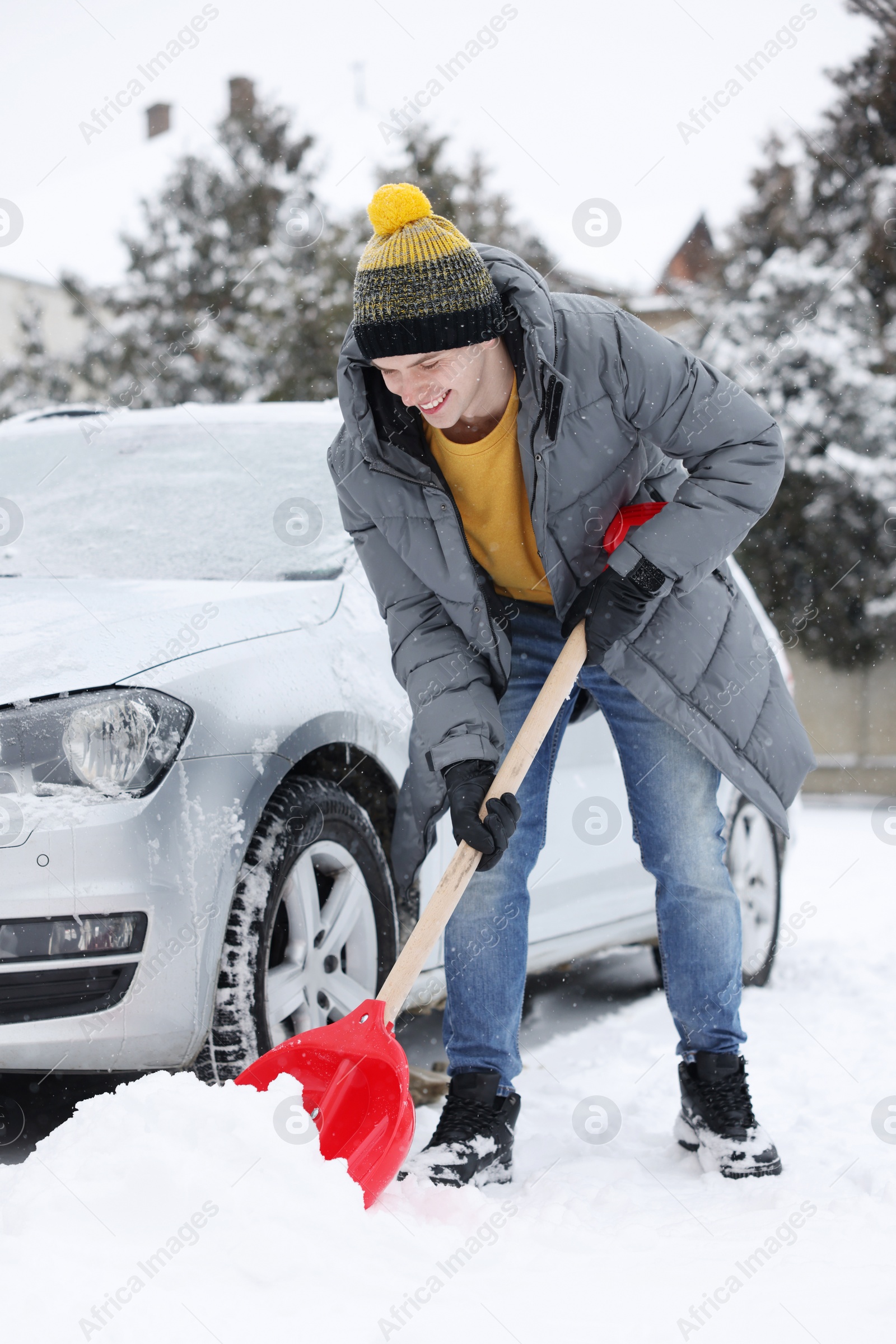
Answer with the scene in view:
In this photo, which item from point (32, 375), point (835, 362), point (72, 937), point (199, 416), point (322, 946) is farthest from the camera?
point (32, 375)

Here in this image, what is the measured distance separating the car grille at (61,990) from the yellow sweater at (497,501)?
97cm

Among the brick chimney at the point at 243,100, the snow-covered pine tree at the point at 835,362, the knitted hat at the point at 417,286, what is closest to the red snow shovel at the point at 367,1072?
the knitted hat at the point at 417,286

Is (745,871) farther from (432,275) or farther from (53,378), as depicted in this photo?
(53,378)

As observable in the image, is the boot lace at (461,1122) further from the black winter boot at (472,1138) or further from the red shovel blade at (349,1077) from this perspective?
the red shovel blade at (349,1077)

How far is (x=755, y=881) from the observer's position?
379cm

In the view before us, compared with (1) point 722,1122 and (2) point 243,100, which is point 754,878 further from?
(2) point 243,100

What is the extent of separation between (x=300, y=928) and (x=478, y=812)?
0.44 meters

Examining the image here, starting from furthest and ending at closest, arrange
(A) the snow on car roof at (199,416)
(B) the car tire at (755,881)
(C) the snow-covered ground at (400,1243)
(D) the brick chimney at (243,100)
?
(D) the brick chimney at (243,100)
(B) the car tire at (755,881)
(A) the snow on car roof at (199,416)
(C) the snow-covered ground at (400,1243)

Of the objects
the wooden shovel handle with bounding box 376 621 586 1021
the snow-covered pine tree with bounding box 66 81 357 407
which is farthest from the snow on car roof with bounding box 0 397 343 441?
the snow-covered pine tree with bounding box 66 81 357 407

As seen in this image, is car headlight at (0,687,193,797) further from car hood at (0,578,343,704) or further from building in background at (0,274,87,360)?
building in background at (0,274,87,360)

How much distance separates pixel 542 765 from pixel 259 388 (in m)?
11.8

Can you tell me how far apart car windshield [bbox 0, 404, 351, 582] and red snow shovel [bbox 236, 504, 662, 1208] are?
0.90m

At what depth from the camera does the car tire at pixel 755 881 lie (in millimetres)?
3709

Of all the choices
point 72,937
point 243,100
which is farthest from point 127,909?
point 243,100
